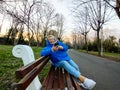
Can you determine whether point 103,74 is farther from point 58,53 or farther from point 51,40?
point 51,40

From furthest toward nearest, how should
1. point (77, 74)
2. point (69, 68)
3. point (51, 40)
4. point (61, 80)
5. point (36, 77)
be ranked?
point (51, 40)
point (69, 68)
point (77, 74)
point (61, 80)
point (36, 77)

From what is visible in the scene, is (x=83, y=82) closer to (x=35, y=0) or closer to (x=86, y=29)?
(x=35, y=0)

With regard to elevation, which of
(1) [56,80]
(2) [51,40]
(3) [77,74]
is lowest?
(1) [56,80]

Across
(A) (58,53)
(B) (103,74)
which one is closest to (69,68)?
(A) (58,53)

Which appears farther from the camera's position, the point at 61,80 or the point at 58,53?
Answer: the point at 58,53

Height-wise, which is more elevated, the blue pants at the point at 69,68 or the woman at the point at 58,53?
the woman at the point at 58,53

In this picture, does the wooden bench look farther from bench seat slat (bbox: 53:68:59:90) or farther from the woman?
the woman

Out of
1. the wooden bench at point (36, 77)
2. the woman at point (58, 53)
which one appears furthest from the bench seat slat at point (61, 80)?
the woman at point (58, 53)

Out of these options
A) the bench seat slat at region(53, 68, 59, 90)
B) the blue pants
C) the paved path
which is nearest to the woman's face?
the blue pants

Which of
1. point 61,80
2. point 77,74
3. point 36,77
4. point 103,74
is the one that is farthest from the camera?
point 103,74

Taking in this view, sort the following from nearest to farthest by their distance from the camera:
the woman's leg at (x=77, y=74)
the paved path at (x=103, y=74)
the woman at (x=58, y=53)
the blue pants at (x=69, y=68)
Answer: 1. the woman's leg at (x=77, y=74)
2. the blue pants at (x=69, y=68)
3. the woman at (x=58, y=53)
4. the paved path at (x=103, y=74)

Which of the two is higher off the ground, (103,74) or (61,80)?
(61,80)

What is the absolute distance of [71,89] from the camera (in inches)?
195

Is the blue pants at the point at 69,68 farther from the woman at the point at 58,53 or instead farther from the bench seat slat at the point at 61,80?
the bench seat slat at the point at 61,80
